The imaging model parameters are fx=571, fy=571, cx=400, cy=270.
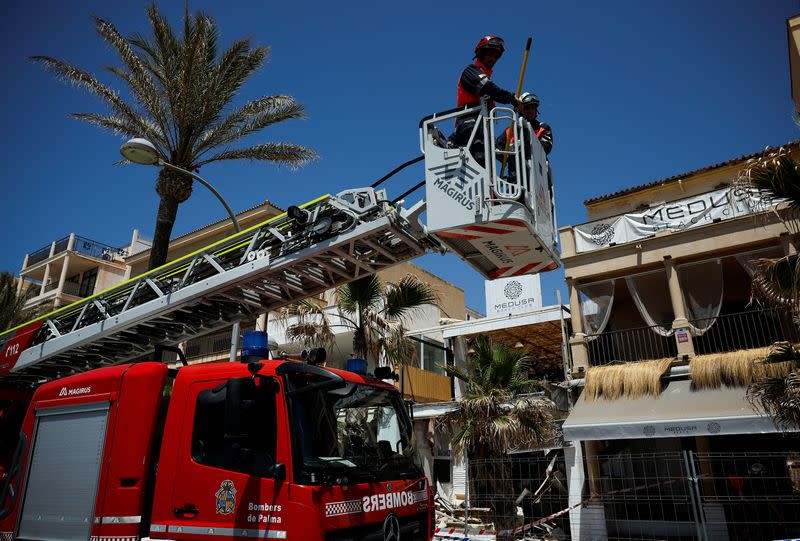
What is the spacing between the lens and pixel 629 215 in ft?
56.3

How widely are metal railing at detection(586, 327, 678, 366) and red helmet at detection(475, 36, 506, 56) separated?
12.3 metres

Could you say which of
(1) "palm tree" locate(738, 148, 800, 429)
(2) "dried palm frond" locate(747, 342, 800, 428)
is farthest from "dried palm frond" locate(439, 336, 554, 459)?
(1) "palm tree" locate(738, 148, 800, 429)

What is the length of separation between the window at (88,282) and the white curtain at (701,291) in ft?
118

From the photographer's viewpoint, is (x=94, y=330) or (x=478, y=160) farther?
(x=94, y=330)

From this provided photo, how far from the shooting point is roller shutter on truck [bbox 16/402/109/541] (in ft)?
18.1

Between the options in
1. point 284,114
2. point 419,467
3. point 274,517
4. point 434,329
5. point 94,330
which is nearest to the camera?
point 274,517

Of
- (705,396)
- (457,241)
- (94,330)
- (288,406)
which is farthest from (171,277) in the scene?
(705,396)

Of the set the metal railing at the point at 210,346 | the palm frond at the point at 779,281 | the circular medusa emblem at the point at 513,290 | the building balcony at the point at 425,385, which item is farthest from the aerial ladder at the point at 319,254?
the circular medusa emblem at the point at 513,290

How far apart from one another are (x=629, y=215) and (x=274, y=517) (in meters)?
15.3

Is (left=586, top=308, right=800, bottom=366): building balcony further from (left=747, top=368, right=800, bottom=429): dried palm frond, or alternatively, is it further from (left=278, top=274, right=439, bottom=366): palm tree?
(left=278, top=274, right=439, bottom=366): palm tree

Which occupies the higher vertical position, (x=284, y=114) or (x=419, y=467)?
(x=284, y=114)

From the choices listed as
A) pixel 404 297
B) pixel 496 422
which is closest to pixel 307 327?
pixel 404 297

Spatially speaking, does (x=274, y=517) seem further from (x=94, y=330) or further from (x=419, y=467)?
(x=94, y=330)

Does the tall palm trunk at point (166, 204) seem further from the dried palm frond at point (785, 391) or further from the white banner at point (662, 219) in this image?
the dried palm frond at point (785, 391)
